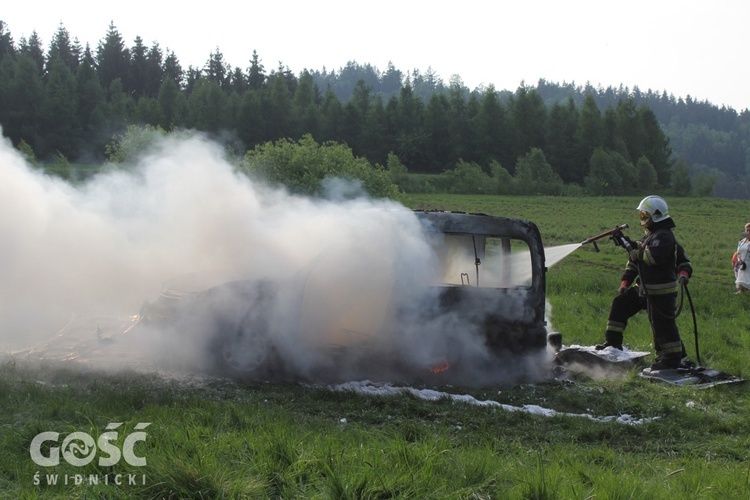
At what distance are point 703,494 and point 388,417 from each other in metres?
2.42

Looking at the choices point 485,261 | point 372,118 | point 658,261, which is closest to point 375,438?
point 485,261

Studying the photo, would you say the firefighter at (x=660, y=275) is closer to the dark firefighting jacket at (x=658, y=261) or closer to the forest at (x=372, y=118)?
the dark firefighting jacket at (x=658, y=261)

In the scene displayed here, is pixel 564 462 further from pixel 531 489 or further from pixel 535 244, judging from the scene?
pixel 535 244

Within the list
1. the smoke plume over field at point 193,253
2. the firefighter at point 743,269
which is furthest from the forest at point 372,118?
the smoke plume over field at point 193,253

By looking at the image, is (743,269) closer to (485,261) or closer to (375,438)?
(485,261)

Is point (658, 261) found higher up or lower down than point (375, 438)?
higher up

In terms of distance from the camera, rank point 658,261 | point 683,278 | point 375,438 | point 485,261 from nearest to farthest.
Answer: point 375,438 → point 485,261 → point 658,261 → point 683,278

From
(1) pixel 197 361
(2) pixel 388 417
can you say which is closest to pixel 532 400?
(2) pixel 388 417

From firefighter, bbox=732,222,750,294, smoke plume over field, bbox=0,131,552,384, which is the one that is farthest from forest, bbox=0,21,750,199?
smoke plume over field, bbox=0,131,552,384

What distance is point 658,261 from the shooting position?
871 cm

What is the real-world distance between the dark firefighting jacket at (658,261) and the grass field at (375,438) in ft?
3.75

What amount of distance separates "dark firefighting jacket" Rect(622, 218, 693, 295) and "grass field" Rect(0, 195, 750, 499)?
114 centimetres

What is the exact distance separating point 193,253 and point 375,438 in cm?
556

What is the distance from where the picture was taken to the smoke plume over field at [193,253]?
759 cm
